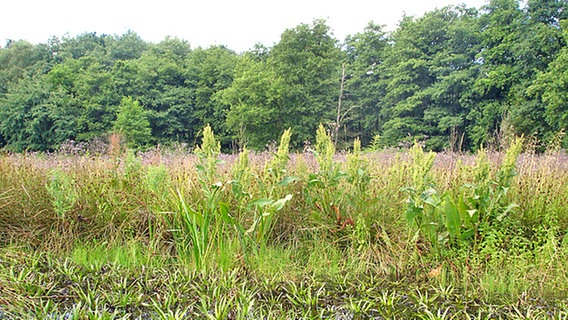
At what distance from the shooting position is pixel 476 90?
20.3 meters

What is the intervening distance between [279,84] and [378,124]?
829 cm

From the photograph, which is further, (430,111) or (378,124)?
(378,124)

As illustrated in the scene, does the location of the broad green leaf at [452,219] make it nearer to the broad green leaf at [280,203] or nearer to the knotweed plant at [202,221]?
the broad green leaf at [280,203]

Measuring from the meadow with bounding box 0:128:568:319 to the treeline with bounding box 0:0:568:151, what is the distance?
44.7ft

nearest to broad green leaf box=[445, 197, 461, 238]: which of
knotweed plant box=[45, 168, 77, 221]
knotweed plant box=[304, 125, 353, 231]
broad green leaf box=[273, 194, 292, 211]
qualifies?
knotweed plant box=[304, 125, 353, 231]

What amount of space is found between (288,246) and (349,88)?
76.2 feet

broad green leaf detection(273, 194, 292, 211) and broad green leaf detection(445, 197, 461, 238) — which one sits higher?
broad green leaf detection(273, 194, 292, 211)

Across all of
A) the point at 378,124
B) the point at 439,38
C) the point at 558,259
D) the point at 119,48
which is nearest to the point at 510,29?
the point at 439,38

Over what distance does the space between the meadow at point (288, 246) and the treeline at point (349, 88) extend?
13.6 metres

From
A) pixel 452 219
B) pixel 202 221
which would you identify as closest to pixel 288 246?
pixel 202 221

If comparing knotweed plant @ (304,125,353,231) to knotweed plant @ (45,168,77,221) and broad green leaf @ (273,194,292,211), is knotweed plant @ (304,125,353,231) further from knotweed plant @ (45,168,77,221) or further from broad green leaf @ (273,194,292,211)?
knotweed plant @ (45,168,77,221)

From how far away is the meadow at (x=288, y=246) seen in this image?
179 centimetres

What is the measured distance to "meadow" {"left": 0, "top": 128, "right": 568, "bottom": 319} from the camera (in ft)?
5.87

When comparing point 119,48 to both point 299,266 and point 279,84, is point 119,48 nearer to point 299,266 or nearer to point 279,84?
point 279,84
